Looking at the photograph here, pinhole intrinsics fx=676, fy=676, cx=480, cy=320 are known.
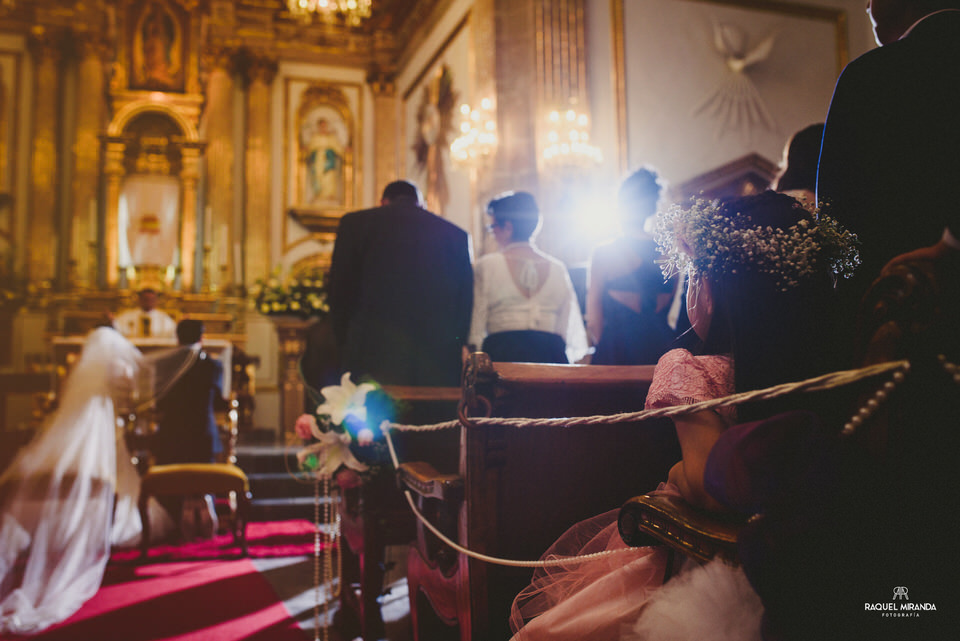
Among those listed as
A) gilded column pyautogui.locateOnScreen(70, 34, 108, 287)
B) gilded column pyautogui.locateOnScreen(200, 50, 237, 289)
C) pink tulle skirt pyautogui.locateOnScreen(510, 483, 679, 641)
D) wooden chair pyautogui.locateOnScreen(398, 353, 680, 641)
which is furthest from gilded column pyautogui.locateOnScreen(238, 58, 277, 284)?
pink tulle skirt pyautogui.locateOnScreen(510, 483, 679, 641)

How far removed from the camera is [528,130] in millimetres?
6816

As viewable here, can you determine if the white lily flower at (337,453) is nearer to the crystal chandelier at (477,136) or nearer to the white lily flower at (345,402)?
the white lily flower at (345,402)

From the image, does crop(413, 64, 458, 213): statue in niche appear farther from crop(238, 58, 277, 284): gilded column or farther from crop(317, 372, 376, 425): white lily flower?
crop(317, 372, 376, 425): white lily flower

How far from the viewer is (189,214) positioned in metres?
10.7

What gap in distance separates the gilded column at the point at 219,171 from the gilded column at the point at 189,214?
0.59ft

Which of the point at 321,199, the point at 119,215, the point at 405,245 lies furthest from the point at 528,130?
the point at 119,215

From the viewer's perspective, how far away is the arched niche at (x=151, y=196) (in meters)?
10.4

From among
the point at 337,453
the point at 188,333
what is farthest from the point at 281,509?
the point at 337,453

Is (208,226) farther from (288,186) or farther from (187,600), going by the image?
(187,600)

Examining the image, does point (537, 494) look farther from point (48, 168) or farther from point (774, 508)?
point (48, 168)

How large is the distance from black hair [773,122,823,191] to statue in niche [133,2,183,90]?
10.7 m

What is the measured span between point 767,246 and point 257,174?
10843 mm

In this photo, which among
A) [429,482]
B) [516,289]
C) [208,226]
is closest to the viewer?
[429,482]

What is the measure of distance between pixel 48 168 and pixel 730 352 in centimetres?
1165
